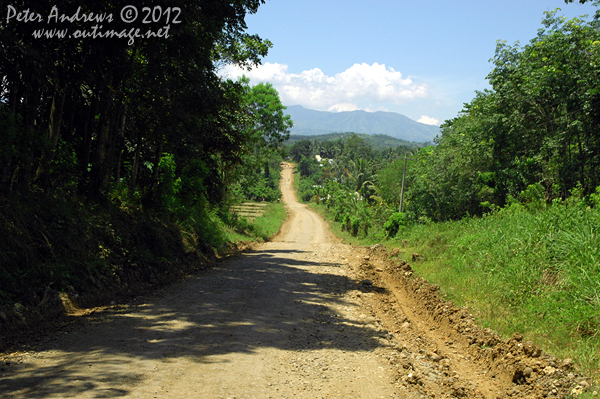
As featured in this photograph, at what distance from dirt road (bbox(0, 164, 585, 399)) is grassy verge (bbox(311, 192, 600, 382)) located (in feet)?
1.48

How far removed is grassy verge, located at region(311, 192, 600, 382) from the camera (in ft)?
20.2

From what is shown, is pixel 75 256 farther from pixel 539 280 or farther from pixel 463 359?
pixel 539 280

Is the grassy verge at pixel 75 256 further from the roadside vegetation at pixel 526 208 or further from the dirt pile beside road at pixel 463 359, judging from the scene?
the roadside vegetation at pixel 526 208

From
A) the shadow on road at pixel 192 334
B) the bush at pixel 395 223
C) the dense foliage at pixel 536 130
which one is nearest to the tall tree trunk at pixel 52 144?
the shadow on road at pixel 192 334

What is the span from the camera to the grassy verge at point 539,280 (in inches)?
242

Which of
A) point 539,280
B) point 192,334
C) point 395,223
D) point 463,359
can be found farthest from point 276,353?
point 395,223

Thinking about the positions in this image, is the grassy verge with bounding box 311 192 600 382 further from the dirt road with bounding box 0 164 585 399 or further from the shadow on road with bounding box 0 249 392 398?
the shadow on road with bounding box 0 249 392 398

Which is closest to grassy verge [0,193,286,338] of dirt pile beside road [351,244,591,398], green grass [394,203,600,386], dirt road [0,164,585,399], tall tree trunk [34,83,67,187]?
tall tree trunk [34,83,67,187]

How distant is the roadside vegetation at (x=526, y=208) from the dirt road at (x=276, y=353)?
752mm

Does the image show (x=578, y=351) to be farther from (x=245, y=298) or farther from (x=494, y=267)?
(x=245, y=298)

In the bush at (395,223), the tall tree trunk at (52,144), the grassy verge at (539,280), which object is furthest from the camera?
the bush at (395,223)

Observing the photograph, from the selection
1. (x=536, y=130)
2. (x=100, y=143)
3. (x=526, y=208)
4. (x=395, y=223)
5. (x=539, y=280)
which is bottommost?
(x=395, y=223)

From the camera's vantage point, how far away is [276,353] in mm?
5691

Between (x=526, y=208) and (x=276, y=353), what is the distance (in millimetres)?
14343
